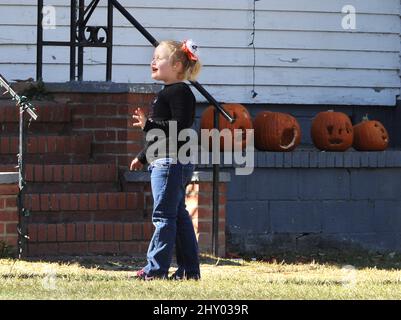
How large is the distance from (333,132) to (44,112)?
2.85 metres

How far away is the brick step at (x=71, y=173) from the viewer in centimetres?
850

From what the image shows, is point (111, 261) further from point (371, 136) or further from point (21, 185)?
point (371, 136)

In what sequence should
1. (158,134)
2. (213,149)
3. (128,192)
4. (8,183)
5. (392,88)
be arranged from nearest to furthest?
(158,134) → (8,183) → (128,192) → (213,149) → (392,88)

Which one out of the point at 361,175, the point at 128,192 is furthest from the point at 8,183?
the point at 361,175

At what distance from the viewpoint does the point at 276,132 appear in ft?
32.7

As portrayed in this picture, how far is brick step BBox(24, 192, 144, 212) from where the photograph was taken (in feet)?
27.3

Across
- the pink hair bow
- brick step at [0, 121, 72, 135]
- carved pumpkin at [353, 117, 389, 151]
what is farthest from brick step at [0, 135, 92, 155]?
carved pumpkin at [353, 117, 389, 151]

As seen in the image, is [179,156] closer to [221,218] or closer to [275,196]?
[221,218]

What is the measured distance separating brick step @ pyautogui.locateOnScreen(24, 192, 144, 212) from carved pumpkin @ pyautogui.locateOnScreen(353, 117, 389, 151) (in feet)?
9.01

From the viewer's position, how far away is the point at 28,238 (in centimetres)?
810

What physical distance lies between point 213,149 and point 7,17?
2.65m

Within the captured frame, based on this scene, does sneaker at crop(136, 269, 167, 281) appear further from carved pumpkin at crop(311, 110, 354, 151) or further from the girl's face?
carved pumpkin at crop(311, 110, 354, 151)

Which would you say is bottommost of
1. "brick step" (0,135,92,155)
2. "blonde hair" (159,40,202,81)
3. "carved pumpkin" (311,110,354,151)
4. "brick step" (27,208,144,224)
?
"brick step" (27,208,144,224)

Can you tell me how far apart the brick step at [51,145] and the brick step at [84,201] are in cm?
52
